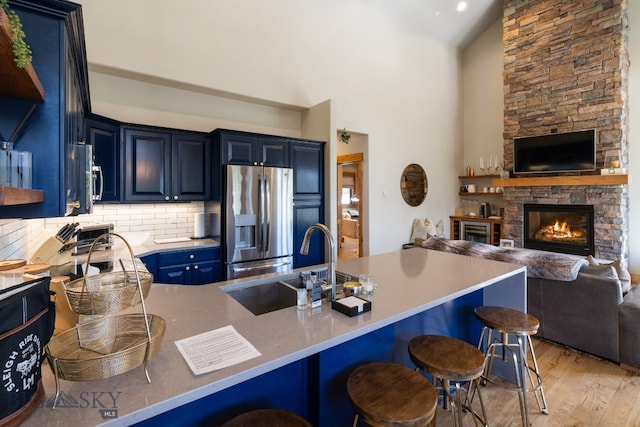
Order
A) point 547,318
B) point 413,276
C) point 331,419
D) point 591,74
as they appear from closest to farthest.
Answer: point 331,419, point 413,276, point 547,318, point 591,74

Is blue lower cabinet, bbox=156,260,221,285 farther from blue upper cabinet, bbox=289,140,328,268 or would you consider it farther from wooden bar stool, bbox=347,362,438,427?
wooden bar stool, bbox=347,362,438,427

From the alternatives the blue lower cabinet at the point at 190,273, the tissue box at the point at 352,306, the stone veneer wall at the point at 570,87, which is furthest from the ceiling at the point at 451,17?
the tissue box at the point at 352,306

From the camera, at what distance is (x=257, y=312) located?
1.88m

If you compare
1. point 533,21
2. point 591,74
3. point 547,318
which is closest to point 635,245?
point 591,74

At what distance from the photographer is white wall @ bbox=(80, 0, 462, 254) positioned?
11.2 ft

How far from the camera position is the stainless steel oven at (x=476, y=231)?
6.38 meters

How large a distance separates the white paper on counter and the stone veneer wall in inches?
236

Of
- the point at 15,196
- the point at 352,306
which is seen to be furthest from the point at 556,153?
the point at 15,196

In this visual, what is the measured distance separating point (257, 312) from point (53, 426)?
3.87ft

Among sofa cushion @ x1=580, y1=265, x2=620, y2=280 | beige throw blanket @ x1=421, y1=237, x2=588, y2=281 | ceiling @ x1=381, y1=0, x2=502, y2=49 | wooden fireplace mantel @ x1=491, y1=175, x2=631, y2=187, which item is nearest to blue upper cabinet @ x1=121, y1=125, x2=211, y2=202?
beige throw blanket @ x1=421, y1=237, x2=588, y2=281

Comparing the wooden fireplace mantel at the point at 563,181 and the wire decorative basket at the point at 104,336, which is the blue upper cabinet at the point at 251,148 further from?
the wooden fireplace mantel at the point at 563,181

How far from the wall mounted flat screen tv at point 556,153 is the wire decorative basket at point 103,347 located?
6.40 m

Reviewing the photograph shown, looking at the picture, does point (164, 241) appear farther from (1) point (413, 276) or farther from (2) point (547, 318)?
(2) point (547, 318)

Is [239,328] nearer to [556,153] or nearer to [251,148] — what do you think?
[251,148]
